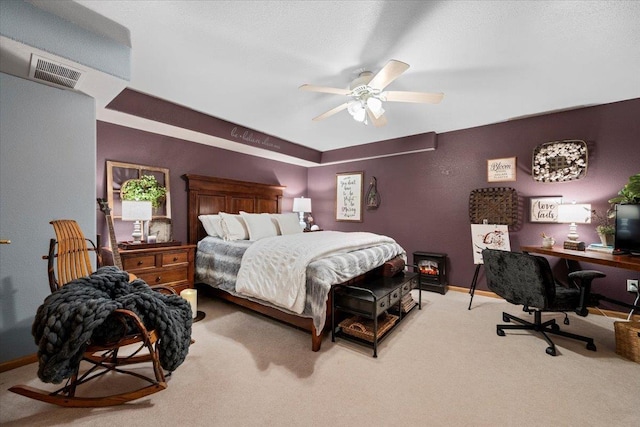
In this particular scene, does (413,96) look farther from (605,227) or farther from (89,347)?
(89,347)

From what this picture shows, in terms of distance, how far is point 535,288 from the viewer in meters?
2.24

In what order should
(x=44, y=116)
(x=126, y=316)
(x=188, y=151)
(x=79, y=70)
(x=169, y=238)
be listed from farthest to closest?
(x=188, y=151) < (x=169, y=238) < (x=44, y=116) < (x=79, y=70) < (x=126, y=316)

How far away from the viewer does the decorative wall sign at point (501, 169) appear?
3.62 m

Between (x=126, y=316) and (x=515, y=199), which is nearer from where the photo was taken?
(x=126, y=316)

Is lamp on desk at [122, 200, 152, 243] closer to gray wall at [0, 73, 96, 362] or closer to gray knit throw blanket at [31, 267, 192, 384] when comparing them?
gray wall at [0, 73, 96, 362]

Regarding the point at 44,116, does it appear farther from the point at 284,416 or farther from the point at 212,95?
the point at 284,416

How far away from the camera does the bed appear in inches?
89.5

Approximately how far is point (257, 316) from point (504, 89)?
3746mm

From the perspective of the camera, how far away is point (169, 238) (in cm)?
360

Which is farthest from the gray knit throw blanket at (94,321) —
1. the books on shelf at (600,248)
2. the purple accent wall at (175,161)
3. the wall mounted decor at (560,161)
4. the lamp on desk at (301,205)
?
the wall mounted decor at (560,161)

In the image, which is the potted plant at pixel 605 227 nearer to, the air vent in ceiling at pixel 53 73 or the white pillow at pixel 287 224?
the white pillow at pixel 287 224

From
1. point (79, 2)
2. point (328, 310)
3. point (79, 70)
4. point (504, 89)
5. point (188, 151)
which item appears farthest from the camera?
point (188, 151)

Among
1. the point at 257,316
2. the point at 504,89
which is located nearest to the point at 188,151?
the point at 257,316

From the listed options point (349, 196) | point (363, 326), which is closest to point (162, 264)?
point (363, 326)
